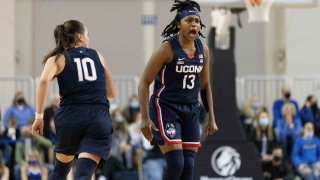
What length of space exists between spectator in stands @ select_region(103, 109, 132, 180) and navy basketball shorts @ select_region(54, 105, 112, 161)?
25.8 ft

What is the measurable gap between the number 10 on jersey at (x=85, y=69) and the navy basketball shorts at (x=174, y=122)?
0.85 m

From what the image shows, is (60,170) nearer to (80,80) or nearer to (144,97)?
(80,80)

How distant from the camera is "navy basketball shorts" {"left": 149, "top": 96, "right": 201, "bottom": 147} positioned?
8.70 meters

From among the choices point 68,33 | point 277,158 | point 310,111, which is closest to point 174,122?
point 68,33

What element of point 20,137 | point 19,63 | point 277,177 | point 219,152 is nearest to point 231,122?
point 219,152

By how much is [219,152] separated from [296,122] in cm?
337

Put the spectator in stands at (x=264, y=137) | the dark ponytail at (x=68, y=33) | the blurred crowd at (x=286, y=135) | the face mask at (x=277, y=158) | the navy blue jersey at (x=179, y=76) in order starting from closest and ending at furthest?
the dark ponytail at (x=68, y=33) → the navy blue jersey at (x=179, y=76) → the face mask at (x=277, y=158) → the blurred crowd at (x=286, y=135) → the spectator in stands at (x=264, y=137)

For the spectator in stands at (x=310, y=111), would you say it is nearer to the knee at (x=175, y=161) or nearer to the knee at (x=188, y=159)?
the knee at (x=188, y=159)

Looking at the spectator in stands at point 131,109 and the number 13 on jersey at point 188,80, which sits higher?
the number 13 on jersey at point 188,80

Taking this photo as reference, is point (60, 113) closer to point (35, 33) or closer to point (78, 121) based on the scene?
point (78, 121)

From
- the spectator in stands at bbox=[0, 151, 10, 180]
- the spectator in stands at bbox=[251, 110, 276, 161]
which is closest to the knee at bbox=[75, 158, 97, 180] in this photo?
the spectator in stands at bbox=[0, 151, 10, 180]

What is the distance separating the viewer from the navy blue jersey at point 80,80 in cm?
827

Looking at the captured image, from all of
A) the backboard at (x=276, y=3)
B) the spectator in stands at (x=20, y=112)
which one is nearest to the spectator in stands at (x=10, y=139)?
the spectator in stands at (x=20, y=112)

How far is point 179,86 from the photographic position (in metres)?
8.77
